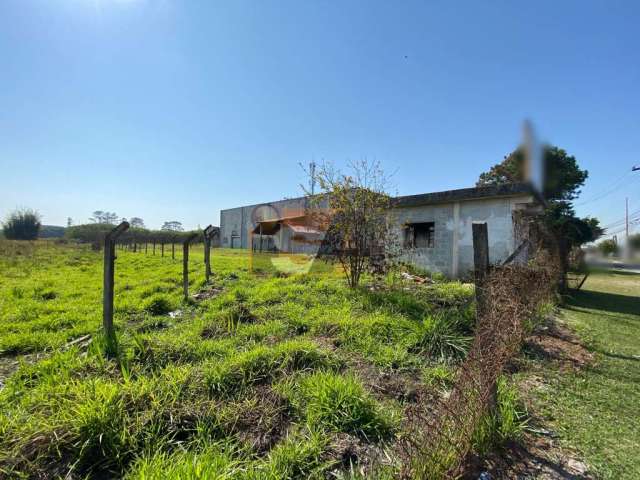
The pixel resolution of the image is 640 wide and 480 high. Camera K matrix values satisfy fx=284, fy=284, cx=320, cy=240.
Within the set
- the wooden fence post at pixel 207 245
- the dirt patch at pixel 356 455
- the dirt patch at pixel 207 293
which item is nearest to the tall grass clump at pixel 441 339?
the dirt patch at pixel 356 455

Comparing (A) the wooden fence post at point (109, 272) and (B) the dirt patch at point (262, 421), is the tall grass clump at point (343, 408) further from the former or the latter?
(A) the wooden fence post at point (109, 272)

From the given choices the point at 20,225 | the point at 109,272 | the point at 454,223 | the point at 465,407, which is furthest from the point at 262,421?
the point at 20,225

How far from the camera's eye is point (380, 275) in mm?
7137

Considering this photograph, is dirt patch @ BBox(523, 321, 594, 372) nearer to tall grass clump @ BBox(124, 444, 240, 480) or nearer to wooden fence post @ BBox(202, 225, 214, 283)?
tall grass clump @ BBox(124, 444, 240, 480)

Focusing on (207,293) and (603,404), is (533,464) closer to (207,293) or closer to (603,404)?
(603,404)

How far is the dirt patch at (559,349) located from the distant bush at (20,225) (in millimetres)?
49130

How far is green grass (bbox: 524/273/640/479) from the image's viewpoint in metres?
1.89

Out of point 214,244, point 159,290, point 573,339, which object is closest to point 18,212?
point 214,244

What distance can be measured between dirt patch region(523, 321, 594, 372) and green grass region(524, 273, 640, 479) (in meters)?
0.11

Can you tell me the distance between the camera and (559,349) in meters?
3.71

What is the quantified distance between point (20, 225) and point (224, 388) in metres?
47.8

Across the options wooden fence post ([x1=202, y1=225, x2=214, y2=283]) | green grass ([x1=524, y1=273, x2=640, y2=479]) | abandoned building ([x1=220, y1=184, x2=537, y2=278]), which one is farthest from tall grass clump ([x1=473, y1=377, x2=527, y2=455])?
wooden fence post ([x1=202, y1=225, x2=214, y2=283])

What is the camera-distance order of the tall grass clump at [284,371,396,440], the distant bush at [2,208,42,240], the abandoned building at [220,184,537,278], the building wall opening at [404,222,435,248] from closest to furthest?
the tall grass clump at [284,371,396,440] < the abandoned building at [220,184,537,278] < the building wall opening at [404,222,435,248] < the distant bush at [2,208,42,240]

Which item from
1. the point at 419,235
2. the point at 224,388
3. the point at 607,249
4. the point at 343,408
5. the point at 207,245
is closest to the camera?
the point at 343,408
